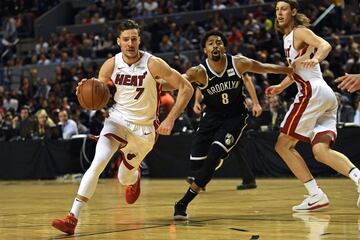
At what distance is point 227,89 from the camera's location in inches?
323

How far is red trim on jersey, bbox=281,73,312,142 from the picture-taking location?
26.1 feet

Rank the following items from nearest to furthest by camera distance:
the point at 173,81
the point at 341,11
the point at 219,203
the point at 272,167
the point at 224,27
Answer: the point at 173,81 → the point at 219,203 → the point at 272,167 → the point at 341,11 → the point at 224,27

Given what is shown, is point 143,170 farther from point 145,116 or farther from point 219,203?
point 145,116

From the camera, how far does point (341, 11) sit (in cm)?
1984

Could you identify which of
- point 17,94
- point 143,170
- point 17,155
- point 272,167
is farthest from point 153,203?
point 17,94

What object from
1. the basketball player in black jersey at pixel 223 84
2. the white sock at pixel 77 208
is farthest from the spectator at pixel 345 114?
the white sock at pixel 77 208

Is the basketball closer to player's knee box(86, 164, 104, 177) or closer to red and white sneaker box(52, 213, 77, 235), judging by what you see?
player's knee box(86, 164, 104, 177)

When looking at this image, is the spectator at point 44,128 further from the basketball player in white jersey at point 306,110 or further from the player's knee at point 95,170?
the player's knee at point 95,170

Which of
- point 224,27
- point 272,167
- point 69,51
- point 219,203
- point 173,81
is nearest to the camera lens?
point 173,81

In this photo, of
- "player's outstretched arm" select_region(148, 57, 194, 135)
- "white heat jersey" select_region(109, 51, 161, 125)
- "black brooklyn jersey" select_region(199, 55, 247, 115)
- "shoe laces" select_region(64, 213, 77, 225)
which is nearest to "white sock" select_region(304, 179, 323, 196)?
"black brooklyn jersey" select_region(199, 55, 247, 115)

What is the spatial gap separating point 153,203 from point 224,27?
1289cm

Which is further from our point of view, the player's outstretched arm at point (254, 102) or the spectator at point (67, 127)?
the spectator at point (67, 127)

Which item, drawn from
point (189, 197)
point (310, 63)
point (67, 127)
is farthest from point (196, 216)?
point (67, 127)

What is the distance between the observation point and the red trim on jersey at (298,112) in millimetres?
7941
